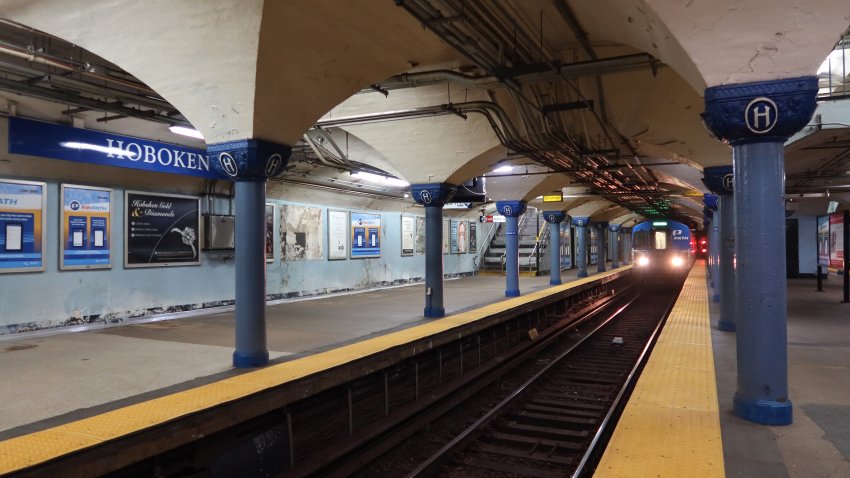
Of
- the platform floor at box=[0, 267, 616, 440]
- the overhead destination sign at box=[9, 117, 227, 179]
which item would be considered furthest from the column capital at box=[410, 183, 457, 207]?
the overhead destination sign at box=[9, 117, 227, 179]

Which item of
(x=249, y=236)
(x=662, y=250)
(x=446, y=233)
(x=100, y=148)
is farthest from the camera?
(x=662, y=250)

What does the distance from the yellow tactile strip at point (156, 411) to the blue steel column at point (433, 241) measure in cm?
313

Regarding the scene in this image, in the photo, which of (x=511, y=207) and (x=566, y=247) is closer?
(x=511, y=207)

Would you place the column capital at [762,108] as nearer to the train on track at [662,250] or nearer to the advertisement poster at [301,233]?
the advertisement poster at [301,233]

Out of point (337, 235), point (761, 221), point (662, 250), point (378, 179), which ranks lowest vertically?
point (662, 250)

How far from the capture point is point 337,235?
15.4m

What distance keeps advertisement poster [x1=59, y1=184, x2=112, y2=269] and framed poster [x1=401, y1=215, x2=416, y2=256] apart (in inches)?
412

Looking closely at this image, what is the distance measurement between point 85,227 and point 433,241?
616 cm

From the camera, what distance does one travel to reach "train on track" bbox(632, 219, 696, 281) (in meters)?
29.2

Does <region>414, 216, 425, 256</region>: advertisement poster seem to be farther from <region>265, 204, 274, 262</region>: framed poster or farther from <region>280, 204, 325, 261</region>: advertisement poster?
<region>265, 204, 274, 262</region>: framed poster

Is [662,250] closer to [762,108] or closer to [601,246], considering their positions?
[601,246]

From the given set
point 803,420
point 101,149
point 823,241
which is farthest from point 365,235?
point 823,241

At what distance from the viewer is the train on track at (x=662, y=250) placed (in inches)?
1149

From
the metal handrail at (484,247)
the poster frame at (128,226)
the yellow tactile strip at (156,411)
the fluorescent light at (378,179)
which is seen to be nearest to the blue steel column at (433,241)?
the fluorescent light at (378,179)
